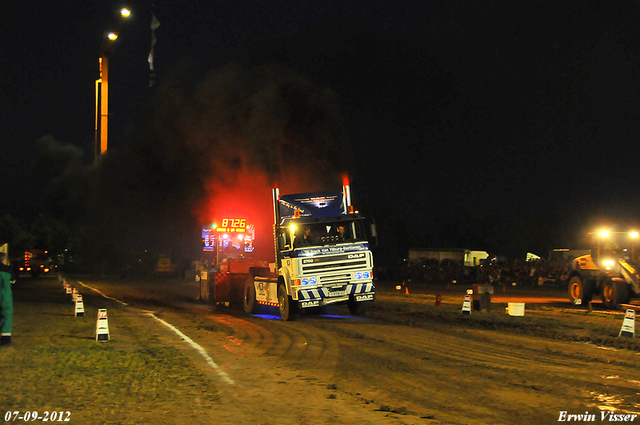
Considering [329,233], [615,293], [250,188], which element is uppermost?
[250,188]

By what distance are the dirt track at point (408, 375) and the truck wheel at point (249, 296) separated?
15.6 feet

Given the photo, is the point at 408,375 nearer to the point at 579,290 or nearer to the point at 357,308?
the point at 357,308

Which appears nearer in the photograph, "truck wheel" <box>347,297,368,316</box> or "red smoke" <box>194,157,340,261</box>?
"truck wheel" <box>347,297,368,316</box>

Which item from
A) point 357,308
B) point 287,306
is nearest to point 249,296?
point 287,306

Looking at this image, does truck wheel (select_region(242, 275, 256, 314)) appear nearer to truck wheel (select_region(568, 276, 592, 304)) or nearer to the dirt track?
the dirt track

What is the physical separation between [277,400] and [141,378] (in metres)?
2.38

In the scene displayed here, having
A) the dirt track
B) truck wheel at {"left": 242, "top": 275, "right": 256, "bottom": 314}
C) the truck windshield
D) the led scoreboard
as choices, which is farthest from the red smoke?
the dirt track

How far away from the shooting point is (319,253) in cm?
1709

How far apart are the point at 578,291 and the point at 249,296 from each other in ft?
42.2

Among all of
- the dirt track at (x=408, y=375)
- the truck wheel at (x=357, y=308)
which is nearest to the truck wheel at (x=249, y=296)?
the truck wheel at (x=357, y=308)

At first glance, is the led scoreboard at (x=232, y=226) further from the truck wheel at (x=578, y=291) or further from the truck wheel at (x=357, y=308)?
the truck wheel at (x=578, y=291)

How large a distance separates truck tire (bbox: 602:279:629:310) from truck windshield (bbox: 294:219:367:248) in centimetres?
1047

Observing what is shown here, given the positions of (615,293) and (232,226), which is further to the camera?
(232,226)

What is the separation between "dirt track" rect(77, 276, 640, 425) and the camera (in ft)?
23.3
